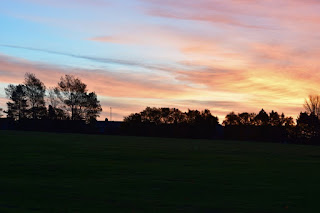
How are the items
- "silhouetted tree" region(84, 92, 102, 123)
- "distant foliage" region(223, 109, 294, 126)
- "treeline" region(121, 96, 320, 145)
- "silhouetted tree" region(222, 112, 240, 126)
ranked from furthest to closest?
"silhouetted tree" region(222, 112, 240, 126) → "distant foliage" region(223, 109, 294, 126) → "silhouetted tree" region(84, 92, 102, 123) → "treeline" region(121, 96, 320, 145)

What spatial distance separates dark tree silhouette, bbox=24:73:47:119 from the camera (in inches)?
4823

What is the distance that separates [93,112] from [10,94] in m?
23.0

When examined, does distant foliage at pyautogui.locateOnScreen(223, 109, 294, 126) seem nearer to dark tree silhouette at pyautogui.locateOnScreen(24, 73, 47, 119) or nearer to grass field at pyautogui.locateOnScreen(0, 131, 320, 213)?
A: dark tree silhouette at pyautogui.locateOnScreen(24, 73, 47, 119)

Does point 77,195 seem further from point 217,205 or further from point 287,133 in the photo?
point 287,133

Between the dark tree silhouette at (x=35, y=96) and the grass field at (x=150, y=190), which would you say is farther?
the dark tree silhouette at (x=35, y=96)

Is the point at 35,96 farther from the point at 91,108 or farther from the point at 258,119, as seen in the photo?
the point at 258,119

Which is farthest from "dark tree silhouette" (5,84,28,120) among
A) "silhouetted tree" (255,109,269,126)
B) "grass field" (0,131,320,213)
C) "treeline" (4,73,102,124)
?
"grass field" (0,131,320,213)

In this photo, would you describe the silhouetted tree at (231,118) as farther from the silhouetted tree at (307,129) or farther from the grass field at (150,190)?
the grass field at (150,190)

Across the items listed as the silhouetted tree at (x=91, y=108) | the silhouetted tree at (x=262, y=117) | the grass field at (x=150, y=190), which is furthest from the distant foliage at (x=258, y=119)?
the grass field at (x=150, y=190)

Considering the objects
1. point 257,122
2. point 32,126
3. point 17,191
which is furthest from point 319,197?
point 257,122

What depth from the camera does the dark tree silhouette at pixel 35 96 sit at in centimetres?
12250

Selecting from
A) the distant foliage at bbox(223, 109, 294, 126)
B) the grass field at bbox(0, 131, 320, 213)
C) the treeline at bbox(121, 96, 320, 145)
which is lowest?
the grass field at bbox(0, 131, 320, 213)

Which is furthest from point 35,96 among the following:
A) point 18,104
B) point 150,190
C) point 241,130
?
point 150,190

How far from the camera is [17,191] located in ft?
39.9
